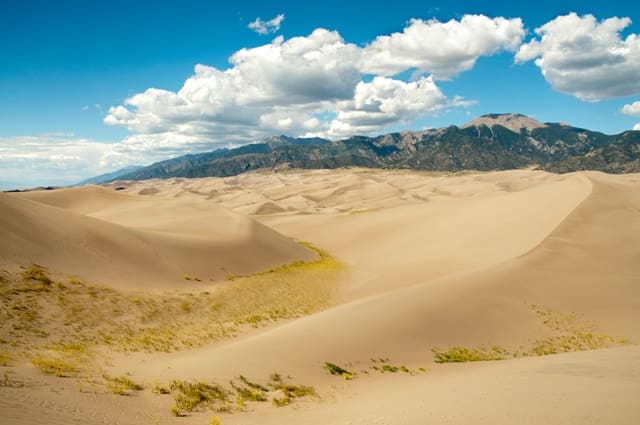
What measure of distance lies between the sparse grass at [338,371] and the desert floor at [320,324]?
0.08m

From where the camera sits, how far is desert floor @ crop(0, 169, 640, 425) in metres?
9.90

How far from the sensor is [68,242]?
90.8ft

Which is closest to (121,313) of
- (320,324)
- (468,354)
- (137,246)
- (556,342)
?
(320,324)

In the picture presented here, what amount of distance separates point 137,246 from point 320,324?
2153cm

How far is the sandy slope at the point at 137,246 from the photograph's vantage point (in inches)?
977

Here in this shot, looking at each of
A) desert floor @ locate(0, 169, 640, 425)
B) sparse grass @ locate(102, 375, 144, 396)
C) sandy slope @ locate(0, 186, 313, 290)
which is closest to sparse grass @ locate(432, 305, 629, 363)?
desert floor @ locate(0, 169, 640, 425)

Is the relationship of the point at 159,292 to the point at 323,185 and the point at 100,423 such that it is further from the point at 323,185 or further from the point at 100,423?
the point at 323,185

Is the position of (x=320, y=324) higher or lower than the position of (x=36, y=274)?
lower

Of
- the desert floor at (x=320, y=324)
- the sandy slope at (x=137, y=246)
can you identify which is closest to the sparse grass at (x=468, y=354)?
the desert floor at (x=320, y=324)

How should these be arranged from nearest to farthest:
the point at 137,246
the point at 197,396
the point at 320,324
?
1. the point at 197,396
2. the point at 320,324
3. the point at 137,246

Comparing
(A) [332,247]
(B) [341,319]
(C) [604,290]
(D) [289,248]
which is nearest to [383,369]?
(B) [341,319]

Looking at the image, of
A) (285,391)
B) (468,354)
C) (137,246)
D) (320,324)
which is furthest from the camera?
(137,246)

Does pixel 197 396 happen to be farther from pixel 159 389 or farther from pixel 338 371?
pixel 338 371

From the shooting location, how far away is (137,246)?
32938 mm
